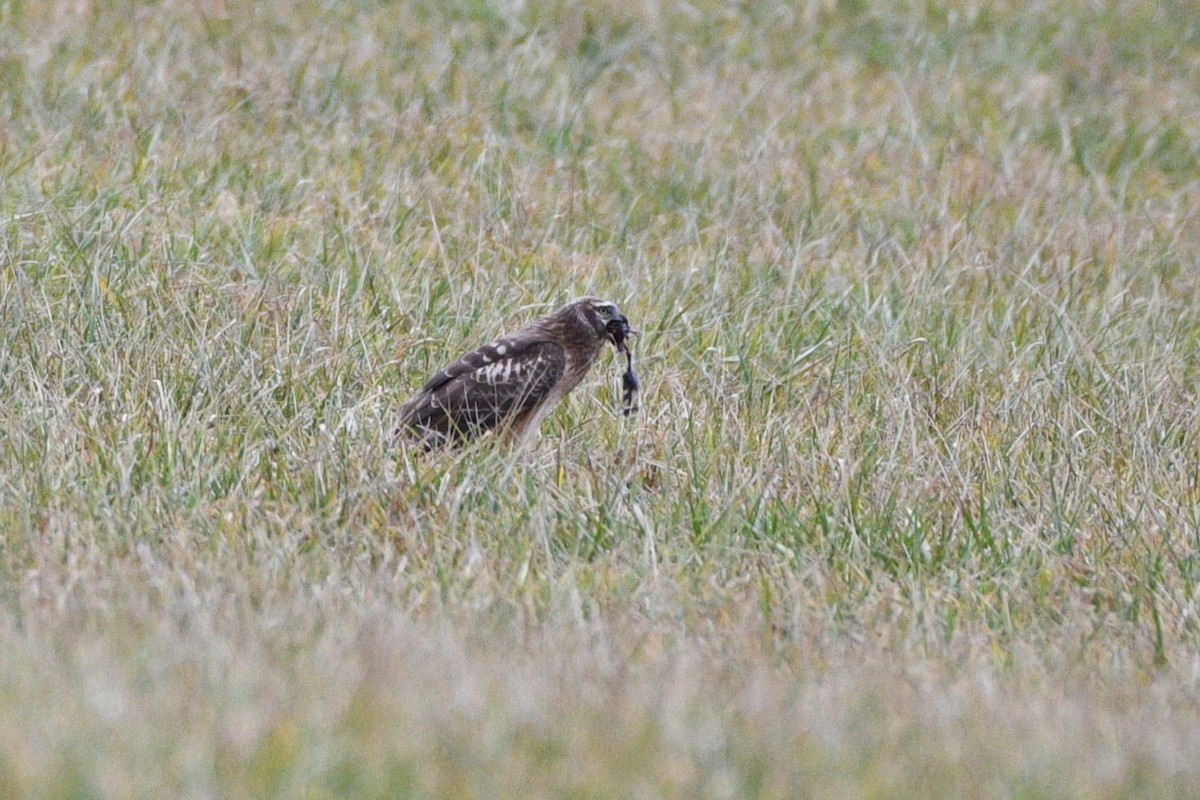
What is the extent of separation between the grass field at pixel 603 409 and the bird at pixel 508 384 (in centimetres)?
18

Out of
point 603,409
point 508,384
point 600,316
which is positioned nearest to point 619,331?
point 600,316

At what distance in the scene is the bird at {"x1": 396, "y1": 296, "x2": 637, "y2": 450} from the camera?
6.70 m

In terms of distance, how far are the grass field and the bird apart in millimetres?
178

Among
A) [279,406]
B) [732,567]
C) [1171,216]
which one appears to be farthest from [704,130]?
[732,567]

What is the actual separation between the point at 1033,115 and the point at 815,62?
158cm

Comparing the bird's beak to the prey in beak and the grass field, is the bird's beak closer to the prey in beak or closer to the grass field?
the prey in beak

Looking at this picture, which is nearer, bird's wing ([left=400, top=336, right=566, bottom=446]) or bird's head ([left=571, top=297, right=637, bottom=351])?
bird's wing ([left=400, top=336, right=566, bottom=446])

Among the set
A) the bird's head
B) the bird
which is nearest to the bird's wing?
the bird

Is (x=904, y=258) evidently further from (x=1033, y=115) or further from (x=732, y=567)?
(x=732, y=567)

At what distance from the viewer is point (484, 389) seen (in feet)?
22.2

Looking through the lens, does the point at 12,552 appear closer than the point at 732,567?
Yes

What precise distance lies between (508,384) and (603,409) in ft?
2.23

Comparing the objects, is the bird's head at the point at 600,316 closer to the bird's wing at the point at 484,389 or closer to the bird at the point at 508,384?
the bird at the point at 508,384

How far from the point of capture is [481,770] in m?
3.69
